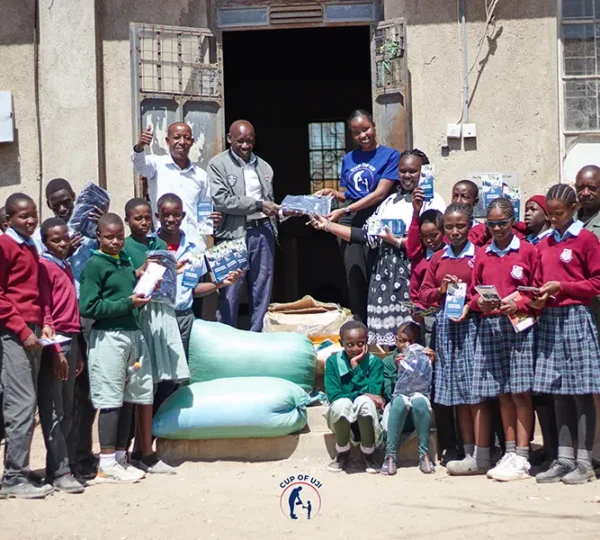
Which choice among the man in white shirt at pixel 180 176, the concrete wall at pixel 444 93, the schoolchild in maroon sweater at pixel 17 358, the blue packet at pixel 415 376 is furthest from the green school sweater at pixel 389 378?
the concrete wall at pixel 444 93

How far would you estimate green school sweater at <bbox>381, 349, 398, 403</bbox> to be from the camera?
700cm

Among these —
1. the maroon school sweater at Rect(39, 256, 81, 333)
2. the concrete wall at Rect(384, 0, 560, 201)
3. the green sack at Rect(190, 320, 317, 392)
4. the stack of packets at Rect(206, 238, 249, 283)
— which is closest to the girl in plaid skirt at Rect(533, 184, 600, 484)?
the green sack at Rect(190, 320, 317, 392)

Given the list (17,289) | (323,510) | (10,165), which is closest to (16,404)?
(17,289)

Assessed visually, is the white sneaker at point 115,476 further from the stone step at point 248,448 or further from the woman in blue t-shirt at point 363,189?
the woman in blue t-shirt at point 363,189

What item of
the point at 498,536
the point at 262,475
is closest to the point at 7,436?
the point at 262,475

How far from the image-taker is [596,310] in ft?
21.8

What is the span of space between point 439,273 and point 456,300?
0.31 metres

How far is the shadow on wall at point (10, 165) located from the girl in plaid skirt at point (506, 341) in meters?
4.46

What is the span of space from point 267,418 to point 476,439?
138 cm

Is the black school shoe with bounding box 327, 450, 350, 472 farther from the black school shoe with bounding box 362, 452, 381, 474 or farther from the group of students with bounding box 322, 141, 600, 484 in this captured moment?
the black school shoe with bounding box 362, 452, 381, 474

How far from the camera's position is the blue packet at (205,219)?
7.78 m

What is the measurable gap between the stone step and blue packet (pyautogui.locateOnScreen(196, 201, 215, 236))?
5.21ft

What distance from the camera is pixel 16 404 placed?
6152 mm
